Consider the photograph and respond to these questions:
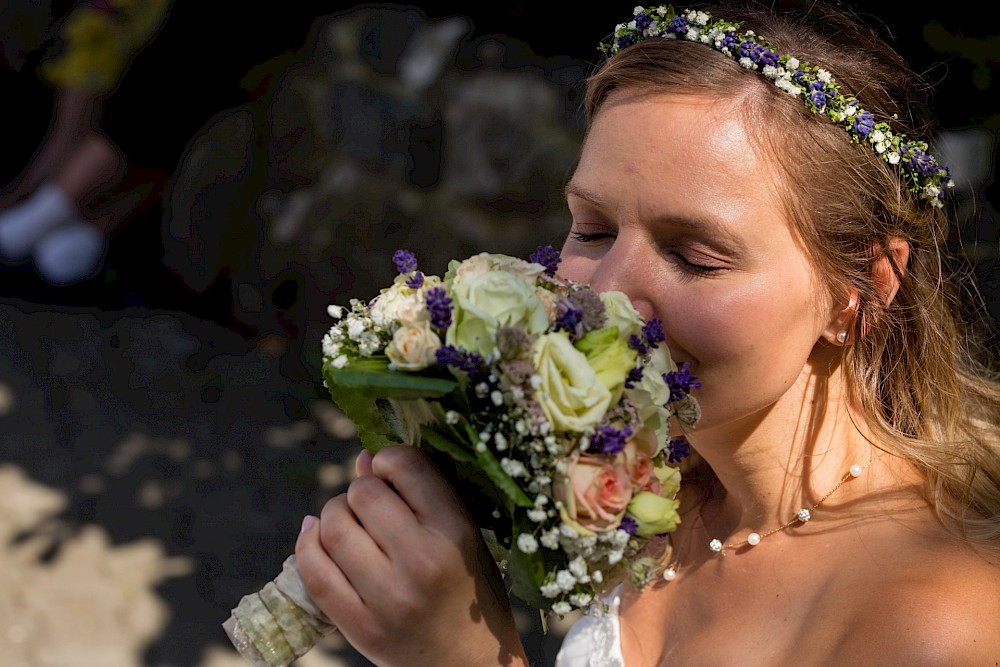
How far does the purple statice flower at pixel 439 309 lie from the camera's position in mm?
1677

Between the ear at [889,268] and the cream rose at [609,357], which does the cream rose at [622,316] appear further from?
the ear at [889,268]

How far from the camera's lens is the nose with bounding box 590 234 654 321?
213 centimetres

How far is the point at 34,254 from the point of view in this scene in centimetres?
805

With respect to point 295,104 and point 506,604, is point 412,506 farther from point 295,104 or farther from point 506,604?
point 295,104

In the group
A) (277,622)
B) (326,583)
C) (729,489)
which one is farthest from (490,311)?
(729,489)

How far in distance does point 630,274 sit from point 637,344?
1.39 feet

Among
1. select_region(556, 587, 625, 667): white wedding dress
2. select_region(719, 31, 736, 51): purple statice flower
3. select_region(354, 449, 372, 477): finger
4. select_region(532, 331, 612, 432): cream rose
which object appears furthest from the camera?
select_region(556, 587, 625, 667): white wedding dress

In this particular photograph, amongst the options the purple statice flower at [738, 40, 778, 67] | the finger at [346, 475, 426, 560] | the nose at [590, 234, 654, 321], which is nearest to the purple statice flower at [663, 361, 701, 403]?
the nose at [590, 234, 654, 321]

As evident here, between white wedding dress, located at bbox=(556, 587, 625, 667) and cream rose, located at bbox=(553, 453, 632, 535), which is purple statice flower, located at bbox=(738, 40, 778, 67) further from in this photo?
white wedding dress, located at bbox=(556, 587, 625, 667)

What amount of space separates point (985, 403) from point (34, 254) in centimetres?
748

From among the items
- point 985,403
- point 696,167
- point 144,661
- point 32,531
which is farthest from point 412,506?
point 32,531

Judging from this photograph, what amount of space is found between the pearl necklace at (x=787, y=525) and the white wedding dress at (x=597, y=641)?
21 centimetres

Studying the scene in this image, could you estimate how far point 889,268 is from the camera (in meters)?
2.39

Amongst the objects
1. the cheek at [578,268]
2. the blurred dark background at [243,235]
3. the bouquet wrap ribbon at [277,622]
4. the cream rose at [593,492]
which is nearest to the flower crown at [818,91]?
the cheek at [578,268]
